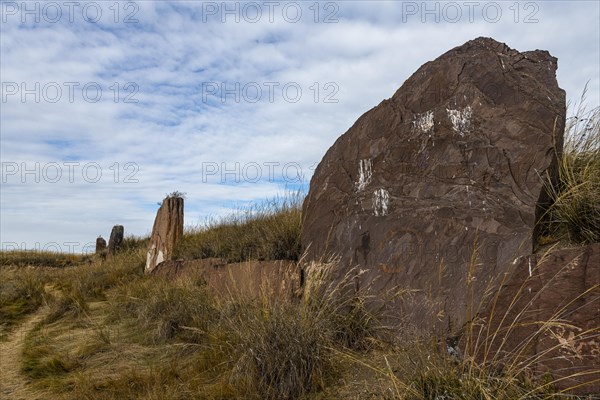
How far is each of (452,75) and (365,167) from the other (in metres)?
1.20

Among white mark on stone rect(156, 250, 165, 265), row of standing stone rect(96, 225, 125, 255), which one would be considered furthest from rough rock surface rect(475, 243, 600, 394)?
row of standing stone rect(96, 225, 125, 255)

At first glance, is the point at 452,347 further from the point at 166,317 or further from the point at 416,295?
the point at 166,317

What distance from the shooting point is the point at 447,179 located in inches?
181

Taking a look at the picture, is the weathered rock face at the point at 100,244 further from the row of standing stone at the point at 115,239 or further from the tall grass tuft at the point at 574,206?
the tall grass tuft at the point at 574,206

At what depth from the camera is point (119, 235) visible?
14.4 m

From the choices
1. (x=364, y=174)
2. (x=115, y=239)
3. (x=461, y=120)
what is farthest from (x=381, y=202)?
(x=115, y=239)

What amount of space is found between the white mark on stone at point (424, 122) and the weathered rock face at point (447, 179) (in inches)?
0.4

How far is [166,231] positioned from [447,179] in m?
6.49

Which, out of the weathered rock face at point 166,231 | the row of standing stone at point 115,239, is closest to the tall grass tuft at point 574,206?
the weathered rock face at point 166,231

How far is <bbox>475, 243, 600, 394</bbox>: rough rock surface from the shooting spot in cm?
331

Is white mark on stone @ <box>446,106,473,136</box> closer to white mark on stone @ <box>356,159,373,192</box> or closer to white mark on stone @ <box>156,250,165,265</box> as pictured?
white mark on stone @ <box>356,159,373,192</box>

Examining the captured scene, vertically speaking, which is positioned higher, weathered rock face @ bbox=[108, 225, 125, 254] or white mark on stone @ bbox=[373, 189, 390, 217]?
white mark on stone @ bbox=[373, 189, 390, 217]

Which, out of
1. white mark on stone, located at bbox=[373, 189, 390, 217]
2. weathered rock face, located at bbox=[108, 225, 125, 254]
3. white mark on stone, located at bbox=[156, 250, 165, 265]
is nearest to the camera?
white mark on stone, located at bbox=[373, 189, 390, 217]

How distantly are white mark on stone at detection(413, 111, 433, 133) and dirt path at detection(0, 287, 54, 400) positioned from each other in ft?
13.8
